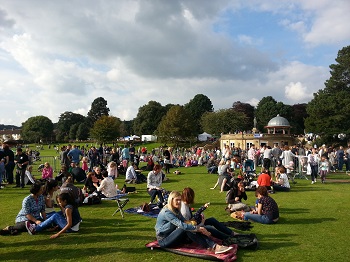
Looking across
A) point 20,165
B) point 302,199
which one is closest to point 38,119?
point 20,165

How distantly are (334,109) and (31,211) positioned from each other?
152 ft

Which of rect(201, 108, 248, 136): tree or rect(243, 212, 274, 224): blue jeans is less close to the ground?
rect(201, 108, 248, 136): tree

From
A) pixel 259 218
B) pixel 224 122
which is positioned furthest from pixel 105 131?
pixel 259 218

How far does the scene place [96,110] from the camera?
344 ft

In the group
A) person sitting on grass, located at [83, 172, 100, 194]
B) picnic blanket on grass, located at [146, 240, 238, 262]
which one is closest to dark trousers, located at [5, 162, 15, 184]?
person sitting on grass, located at [83, 172, 100, 194]

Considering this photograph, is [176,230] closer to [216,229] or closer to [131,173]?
[216,229]

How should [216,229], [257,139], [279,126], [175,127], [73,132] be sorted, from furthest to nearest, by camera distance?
1. [73,132]
2. [175,127]
3. [279,126]
4. [257,139]
5. [216,229]

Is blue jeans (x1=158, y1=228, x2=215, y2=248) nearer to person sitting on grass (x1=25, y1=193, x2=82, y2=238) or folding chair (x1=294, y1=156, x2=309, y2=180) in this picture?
person sitting on grass (x1=25, y1=193, x2=82, y2=238)

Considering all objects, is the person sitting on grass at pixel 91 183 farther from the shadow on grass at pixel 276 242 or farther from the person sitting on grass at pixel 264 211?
the shadow on grass at pixel 276 242

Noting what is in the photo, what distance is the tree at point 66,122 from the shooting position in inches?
4355

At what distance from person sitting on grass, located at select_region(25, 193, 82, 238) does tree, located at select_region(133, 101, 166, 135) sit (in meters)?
78.6

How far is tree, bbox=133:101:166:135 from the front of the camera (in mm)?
86750

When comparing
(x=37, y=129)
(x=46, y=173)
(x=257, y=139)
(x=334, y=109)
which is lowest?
(x=46, y=173)

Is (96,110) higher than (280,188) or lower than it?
higher
